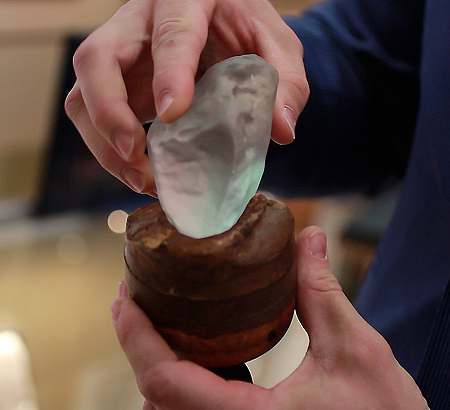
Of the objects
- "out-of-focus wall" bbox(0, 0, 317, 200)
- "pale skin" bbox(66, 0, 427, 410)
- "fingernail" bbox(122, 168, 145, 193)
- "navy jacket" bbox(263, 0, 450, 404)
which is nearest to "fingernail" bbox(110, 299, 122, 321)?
"pale skin" bbox(66, 0, 427, 410)

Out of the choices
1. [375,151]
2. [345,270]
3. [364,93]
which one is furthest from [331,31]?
[345,270]

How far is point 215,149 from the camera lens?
1.40 feet

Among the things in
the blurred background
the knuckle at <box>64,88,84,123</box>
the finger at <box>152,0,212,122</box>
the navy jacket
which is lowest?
the blurred background

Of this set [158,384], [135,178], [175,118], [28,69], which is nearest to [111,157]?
[135,178]

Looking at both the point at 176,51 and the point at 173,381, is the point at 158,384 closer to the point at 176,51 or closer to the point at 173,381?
the point at 173,381

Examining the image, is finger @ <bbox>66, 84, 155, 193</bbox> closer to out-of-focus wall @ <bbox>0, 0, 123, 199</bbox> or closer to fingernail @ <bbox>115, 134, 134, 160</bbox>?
fingernail @ <bbox>115, 134, 134, 160</bbox>

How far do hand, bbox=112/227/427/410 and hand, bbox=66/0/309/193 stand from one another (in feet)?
0.57

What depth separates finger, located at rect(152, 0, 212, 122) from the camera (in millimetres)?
416

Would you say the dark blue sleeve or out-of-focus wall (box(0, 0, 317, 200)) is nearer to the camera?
the dark blue sleeve

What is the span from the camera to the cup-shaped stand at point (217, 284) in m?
0.42

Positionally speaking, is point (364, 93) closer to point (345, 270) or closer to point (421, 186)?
point (421, 186)

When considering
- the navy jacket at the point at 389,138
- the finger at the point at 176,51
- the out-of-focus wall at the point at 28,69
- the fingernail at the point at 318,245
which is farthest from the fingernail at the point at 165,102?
the out-of-focus wall at the point at 28,69

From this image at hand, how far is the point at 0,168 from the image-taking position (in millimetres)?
1490

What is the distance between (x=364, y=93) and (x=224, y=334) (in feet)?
1.93
